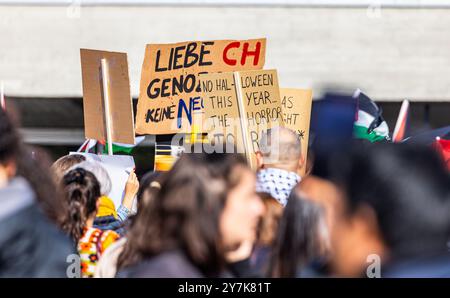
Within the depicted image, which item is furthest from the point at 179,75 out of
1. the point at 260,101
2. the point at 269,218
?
the point at 269,218

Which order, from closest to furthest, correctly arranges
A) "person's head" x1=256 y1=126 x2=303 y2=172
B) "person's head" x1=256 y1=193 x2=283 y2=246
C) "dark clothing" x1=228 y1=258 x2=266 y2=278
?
"dark clothing" x1=228 y1=258 x2=266 y2=278 → "person's head" x1=256 y1=193 x2=283 y2=246 → "person's head" x1=256 y1=126 x2=303 y2=172

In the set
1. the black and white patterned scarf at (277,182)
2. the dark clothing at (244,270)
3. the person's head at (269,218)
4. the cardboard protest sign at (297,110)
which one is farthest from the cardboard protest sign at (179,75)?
the dark clothing at (244,270)

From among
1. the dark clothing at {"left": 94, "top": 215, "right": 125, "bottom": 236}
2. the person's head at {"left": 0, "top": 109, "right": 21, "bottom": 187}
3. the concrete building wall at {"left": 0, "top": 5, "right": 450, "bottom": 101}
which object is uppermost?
the concrete building wall at {"left": 0, "top": 5, "right": 450, "bottom": 101}

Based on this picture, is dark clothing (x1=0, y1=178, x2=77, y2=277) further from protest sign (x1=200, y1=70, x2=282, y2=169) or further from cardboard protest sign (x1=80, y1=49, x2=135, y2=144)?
cardboard protest sign (x1=80, y1=49, x2=135, y2=144)

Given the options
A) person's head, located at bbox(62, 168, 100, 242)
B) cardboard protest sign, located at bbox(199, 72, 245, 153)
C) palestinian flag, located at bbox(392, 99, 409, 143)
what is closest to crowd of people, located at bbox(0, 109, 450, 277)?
person's head, located at bbox(62, 168, 100, 242)

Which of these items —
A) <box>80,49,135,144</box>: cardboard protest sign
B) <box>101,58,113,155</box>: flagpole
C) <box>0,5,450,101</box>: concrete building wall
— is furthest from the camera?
<box>0,5,450,101</box>: concrete building wall

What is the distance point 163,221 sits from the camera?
1996 mm

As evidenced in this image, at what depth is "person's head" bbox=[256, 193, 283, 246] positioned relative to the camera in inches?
121

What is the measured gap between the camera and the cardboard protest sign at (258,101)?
5.12 metres

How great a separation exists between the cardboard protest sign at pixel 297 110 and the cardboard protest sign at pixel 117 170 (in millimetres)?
1209

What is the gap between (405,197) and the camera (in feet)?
5.21

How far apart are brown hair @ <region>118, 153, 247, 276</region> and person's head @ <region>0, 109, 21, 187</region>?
1.42 feet
